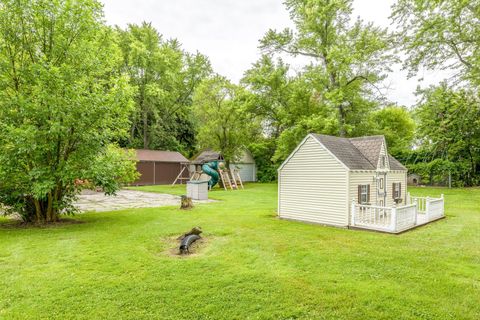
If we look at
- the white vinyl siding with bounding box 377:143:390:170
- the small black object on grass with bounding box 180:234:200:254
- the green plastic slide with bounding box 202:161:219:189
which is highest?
the white vinyl siding with bounding box 377:143:390:170

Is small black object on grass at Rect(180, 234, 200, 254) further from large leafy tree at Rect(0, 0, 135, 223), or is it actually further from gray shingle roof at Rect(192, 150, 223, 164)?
gray shingle roof at Rect(192, 150, 223, 164)

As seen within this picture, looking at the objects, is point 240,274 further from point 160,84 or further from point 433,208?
point 160,84

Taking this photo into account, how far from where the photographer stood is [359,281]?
509 centimetres

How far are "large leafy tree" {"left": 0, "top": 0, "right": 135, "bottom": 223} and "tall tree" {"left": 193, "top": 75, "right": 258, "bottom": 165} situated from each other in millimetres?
15177

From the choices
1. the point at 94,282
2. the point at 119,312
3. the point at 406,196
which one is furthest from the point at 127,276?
the point at 406,196

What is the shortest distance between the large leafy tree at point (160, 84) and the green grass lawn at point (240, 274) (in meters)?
25.7

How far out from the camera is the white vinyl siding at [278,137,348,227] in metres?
10.0

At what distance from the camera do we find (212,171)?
2423 centimetres

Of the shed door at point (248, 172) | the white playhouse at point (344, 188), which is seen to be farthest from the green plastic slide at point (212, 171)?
the white playhouse at point (344, 188)

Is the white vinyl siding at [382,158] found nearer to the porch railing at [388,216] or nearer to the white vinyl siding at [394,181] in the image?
the white vinyl siding at [394,181]

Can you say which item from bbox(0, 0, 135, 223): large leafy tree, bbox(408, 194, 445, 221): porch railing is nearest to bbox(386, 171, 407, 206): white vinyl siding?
bbox(408, 194, 445, 221): porch railing

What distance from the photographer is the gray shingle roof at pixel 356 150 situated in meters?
10.4

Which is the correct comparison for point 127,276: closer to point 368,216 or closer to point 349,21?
point 368,216

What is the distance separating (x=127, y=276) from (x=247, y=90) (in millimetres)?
21463
